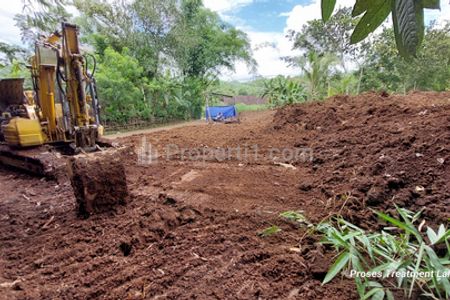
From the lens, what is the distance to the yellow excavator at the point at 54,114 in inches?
160

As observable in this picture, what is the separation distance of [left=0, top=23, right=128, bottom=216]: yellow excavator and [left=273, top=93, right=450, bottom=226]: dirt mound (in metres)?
3.43

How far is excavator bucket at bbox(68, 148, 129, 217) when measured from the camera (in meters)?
2.74

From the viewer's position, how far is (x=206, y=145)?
20.4ft

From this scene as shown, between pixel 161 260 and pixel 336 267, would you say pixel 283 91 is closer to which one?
pixel 161 260

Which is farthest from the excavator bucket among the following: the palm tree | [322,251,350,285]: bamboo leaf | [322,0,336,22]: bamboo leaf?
the palm tree

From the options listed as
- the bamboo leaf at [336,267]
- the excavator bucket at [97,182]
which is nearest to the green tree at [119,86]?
the excavator bucket at [97,182]

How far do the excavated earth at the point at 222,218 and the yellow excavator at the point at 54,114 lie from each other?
1.55 feet

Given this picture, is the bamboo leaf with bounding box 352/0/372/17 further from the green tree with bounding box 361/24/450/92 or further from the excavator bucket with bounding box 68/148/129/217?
the green tree with bounding box 361/24/450/92

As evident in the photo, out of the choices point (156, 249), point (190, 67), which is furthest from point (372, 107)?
point (190, 67)

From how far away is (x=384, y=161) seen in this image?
124 inches

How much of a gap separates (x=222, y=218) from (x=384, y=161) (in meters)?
2.05

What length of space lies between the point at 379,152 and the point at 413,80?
12.9 m

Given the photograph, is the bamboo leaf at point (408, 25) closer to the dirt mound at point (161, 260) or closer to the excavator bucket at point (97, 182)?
the dirt mound at point (161, 260)

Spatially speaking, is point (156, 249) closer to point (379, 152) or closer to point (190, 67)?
point (379, 152)
